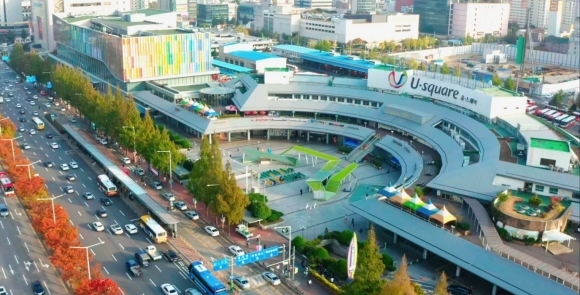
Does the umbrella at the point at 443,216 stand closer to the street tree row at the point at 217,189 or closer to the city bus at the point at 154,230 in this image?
the street tree row at the point at 217,189

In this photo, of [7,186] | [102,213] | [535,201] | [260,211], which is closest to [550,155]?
[535,201]

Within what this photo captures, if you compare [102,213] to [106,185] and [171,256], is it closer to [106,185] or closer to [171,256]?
[106,185]

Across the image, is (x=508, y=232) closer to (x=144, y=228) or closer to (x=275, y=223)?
(x=275, y=223)

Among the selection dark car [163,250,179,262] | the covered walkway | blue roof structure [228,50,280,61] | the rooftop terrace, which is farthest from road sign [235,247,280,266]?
blue roof structure [228,50,280,61]

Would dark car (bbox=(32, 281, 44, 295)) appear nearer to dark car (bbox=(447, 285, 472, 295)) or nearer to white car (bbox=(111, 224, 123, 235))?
white car (bbox=(111, 224, 123, 235))

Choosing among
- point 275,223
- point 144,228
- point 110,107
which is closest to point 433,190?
point 275,223

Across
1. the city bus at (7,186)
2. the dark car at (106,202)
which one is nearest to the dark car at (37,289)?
the dark car at (106,202)
